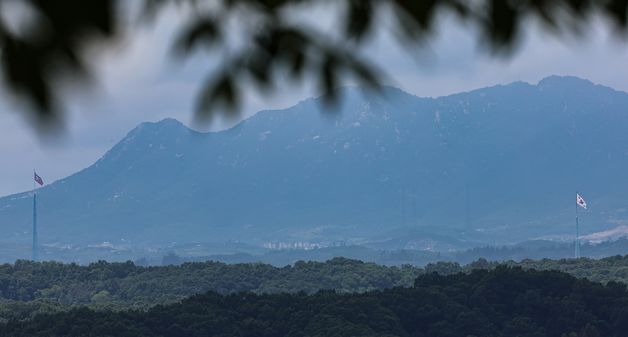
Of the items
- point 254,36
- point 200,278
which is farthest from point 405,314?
point 254,36

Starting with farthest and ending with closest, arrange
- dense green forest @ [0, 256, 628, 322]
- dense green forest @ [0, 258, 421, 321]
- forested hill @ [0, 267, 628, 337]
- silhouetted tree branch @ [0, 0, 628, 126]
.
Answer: dense green forest @ [0, 258, 421, 321] < dense green forest @ [0, 256, 628, 322] < forested hill @ [0, 267, 628, 337] < silhouetted tree branch @ [0, 0, 628, 126]

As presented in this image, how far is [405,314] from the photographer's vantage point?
203 feet

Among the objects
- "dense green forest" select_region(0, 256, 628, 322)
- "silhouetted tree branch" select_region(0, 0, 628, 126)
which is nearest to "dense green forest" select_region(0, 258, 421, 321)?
"dense green forest" select_region(0, 256, 628, 322)

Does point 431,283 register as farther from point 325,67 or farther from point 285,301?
point 325,67

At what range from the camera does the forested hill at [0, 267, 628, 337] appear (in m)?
56.8

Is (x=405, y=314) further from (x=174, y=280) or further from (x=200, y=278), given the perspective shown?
(x=174, y=280)

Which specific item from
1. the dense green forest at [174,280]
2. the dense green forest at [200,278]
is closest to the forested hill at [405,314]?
the dense green forest at [200,278]

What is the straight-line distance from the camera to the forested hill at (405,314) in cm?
5675

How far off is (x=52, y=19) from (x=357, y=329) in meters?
53.7

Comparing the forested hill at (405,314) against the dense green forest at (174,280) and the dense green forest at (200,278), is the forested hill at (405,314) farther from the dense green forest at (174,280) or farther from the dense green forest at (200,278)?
the dense green forest at (174,280)

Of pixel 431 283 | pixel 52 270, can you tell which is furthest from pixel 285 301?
pixel 52 270

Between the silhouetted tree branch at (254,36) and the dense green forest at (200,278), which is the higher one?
the dense green forest at (200,278)

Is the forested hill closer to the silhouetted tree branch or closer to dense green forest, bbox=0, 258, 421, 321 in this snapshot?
dense green forest, bbox=0, 258, 421, 321

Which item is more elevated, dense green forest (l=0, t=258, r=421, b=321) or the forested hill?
dense green forest (l=0, t=258, r=421, b=321)
